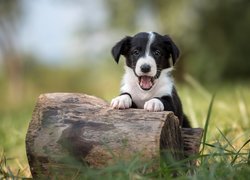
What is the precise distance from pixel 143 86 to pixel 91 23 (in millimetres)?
22890

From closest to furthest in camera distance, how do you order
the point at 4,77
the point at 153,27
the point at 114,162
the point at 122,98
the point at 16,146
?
the point at 114,162, the point at 122,98, the point at 16,146, the point at 153,27, the point at 4,77

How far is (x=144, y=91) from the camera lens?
16.3 ft

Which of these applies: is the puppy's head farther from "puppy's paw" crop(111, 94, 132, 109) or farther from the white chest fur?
"puppy's paw" crop(111, 94, 132, 109)

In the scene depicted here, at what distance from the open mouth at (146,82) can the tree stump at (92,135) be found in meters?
0.54

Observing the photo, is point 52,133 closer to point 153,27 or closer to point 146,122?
point 146,122

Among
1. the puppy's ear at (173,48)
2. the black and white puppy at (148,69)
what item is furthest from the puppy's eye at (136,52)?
the puppy's ear at (173,48)

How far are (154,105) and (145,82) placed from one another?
0.45m

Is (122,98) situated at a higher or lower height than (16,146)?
higher

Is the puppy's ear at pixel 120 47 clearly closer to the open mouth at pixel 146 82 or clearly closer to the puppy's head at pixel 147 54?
the puppy's head at pixel 147 54

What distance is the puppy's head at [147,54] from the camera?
188 inches

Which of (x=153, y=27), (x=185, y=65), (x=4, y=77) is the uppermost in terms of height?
(x=153, y=27)

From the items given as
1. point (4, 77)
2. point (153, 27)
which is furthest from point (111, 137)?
point (4, 77)

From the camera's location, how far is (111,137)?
13.1 feet

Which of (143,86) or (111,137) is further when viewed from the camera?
(143,86)
